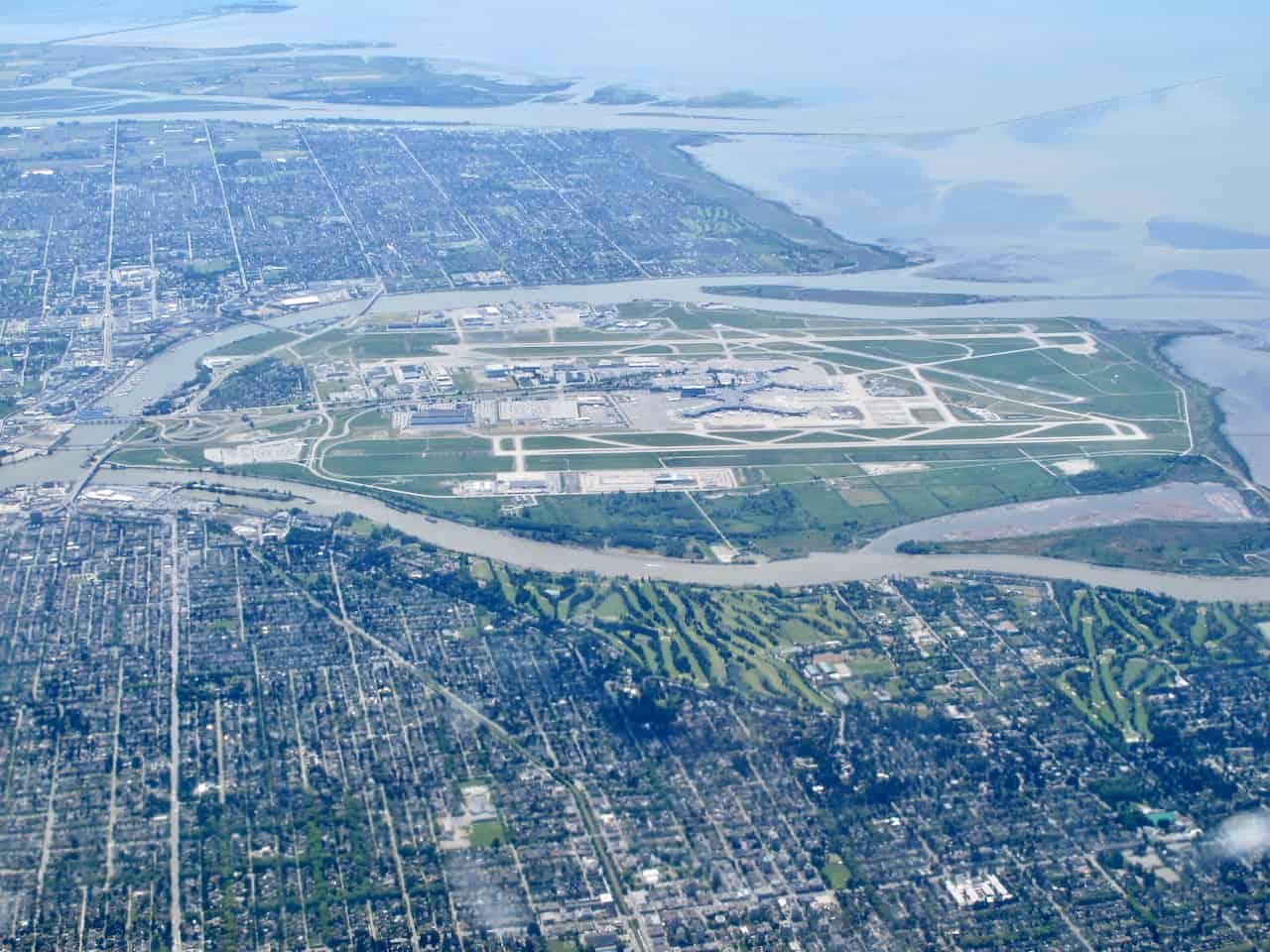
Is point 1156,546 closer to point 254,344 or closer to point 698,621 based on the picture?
point 698,621

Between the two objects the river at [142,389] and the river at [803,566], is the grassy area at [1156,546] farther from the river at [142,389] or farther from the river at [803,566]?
the river at [142,389]

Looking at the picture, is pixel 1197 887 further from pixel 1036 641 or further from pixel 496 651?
pixel 496 651

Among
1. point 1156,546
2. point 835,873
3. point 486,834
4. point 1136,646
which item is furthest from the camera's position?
point 1156,546

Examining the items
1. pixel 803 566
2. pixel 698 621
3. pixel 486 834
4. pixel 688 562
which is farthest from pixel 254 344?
pixel 486 834

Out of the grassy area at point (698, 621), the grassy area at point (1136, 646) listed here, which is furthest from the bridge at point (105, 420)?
the grassy area at point (1136, 646)

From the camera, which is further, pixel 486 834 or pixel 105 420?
pixel 105 420

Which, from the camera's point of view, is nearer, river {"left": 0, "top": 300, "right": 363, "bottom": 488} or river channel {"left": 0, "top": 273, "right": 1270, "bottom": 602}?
river channel {"left": 0, "top": 273, "right": 1270, "bottom": 602}

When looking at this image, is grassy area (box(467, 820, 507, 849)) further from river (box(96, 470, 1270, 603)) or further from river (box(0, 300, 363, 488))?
river (box(0, 300, 363, 488))

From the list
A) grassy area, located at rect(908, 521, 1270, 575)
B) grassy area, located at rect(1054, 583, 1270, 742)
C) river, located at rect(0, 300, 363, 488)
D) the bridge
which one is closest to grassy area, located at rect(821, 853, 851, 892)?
grassy area, located at rect(1054, 583, 1270, 742)

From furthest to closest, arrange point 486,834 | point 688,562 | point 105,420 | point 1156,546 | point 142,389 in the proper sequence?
1. point 142,389
2. point 105,420
3. point 1156,546
4. point 688,562
5. point 486,834

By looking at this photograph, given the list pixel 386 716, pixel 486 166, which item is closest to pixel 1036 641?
pixel 386 716

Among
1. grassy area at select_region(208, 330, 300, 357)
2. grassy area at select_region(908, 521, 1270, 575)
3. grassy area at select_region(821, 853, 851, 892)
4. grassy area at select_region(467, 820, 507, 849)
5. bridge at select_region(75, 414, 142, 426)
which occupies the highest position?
grassy area at select_region(208, 330, 300, 357)
